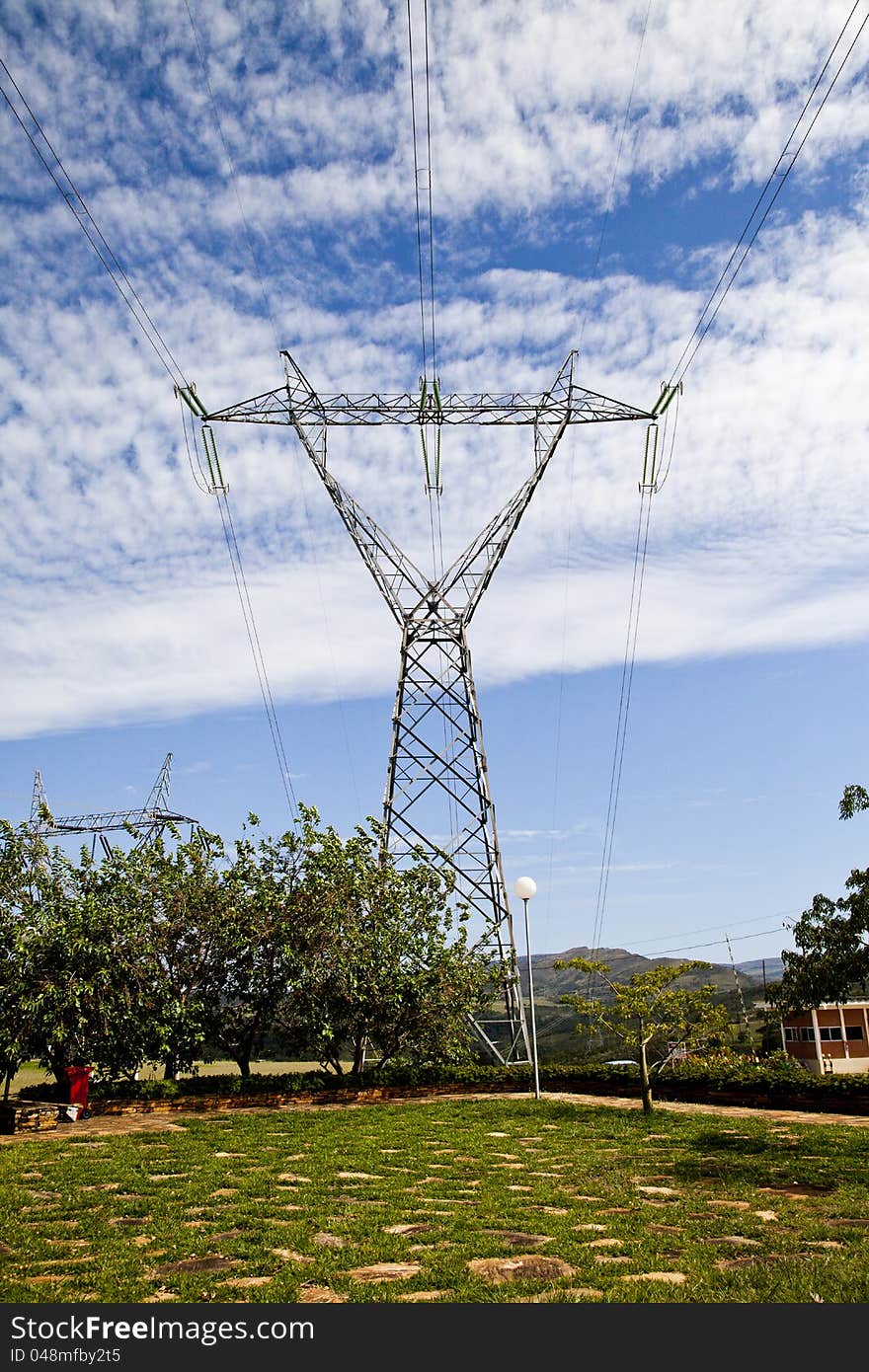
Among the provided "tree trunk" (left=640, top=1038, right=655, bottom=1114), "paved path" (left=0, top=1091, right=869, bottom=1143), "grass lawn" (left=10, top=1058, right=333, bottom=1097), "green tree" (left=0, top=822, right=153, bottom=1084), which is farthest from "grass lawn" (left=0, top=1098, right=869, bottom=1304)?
"grass lawn" (left=10, top=1058, right=333, bottom=1097)

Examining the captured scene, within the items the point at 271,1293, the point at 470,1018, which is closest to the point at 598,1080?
the point at 470,1018

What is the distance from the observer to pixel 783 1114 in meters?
14.9

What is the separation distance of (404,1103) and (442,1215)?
35.8ft

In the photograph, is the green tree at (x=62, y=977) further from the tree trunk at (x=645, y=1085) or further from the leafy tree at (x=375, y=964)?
the tree trunk at (x=645, y=1085)

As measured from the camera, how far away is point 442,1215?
8016 mm

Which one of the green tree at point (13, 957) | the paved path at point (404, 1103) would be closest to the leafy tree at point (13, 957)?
the green tree at point (13, 957)

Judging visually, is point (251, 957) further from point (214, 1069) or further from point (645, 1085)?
point (645, 1085)

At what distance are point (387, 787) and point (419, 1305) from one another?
16.3 metres

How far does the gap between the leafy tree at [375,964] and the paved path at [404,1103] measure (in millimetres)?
1768

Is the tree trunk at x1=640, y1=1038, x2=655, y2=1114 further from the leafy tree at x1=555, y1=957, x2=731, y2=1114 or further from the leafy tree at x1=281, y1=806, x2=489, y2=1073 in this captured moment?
the leafy tree at x1=281, y1=806, x2=489, y2=1073

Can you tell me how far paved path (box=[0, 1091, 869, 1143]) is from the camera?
45.6ft

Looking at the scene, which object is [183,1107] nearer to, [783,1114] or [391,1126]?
[391,1126]

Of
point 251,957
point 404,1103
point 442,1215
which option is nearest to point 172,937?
point 251,957

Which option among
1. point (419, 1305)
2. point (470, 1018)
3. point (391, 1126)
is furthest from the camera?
→ point (470, 1018)
